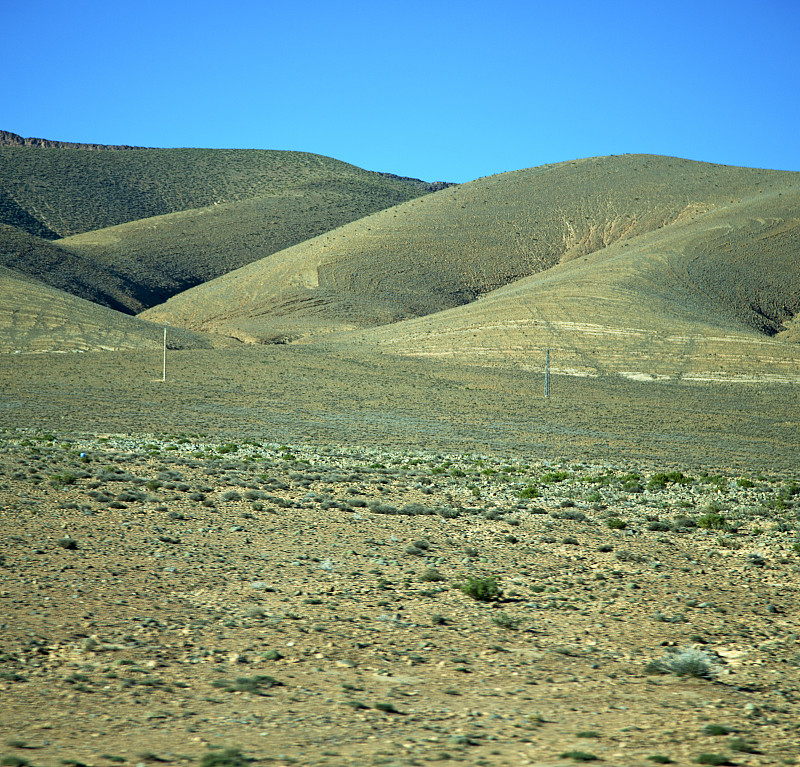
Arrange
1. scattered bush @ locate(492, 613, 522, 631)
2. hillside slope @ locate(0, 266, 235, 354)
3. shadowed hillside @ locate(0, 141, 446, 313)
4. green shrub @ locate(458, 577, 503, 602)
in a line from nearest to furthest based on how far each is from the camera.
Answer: scattered bush @ locate(492, 613, 522, 631) → green shrub @ locate(458, 577, 503, 602) → hillside slope @ locate(0, 266, 235, 354) → shadowed hillside @ locate(0, 141, 446, 313)

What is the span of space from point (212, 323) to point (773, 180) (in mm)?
67705

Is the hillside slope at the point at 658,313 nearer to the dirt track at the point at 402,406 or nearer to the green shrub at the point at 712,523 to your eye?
the dirt track at the point at 402,406

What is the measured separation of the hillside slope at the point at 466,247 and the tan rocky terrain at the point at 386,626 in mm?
52134

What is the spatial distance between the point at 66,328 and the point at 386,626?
53.1 m

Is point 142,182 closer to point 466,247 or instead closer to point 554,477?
point 466,247

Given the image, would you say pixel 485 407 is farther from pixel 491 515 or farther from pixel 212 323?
pixel 212 323

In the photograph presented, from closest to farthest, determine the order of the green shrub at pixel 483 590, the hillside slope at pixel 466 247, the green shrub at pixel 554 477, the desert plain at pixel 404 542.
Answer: the desert plain at pixel 404 542 < the green shrub at pixel 483 590 < the green shrub at pixel 554 477 < the hillside slope at pixel 466 247

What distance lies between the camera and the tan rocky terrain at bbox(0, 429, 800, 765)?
5547 millimetres

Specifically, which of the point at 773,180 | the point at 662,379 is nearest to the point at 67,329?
the point at 662,379

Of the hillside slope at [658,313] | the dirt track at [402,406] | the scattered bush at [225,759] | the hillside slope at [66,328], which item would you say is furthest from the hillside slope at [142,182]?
the scattered bush at [225,759]

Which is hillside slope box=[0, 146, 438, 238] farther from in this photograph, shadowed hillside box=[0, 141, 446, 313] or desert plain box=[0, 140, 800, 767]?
desert plain box=[0, 140, 800, 767]

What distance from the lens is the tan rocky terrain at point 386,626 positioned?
5.55 metres

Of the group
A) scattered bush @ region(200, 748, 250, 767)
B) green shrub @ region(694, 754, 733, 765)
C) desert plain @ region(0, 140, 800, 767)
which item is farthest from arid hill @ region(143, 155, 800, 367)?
scattered bush @ region(200, 748, 250, 767)

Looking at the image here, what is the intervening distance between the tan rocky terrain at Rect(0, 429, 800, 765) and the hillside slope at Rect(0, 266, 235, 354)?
3921 cm
